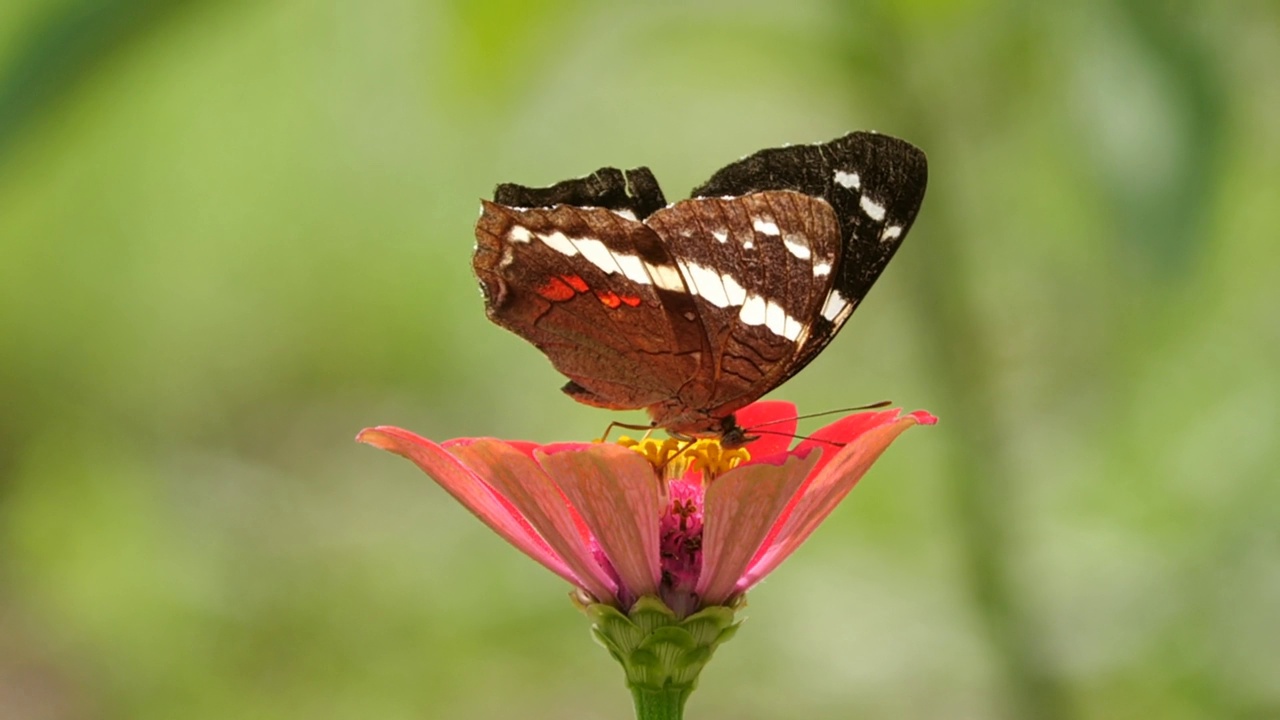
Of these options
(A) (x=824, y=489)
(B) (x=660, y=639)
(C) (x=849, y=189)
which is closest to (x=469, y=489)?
(B) (x=660, y=639)

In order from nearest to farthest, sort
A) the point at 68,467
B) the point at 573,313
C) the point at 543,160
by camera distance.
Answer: the point at 573,313 → the point at 68,467 → the point at 543,160

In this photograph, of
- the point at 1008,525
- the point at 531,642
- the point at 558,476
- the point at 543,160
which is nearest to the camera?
the point at 558,476

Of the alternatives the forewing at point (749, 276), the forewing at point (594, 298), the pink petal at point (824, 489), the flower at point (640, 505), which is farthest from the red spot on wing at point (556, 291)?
the pink petal at point (824, 489)

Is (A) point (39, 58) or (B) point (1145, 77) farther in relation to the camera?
(B) point (1145, 77)

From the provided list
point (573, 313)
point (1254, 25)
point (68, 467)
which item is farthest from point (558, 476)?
point (68, 467)

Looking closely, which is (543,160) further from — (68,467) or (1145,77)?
(1145,77)

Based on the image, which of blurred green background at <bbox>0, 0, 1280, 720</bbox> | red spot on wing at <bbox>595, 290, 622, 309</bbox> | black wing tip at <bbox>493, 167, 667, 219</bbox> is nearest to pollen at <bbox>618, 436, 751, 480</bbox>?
red spot on wing at <bbox>595, 290, 622, 309</bbox>

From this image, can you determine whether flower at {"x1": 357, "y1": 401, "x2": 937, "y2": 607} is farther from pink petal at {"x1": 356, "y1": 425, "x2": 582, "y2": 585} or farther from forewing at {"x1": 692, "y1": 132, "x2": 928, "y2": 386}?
forewing at {"x1": 692, "y1": 132, "x2": 928, "y2": 386}

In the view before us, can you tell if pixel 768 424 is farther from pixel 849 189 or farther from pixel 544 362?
pixel 544 362
